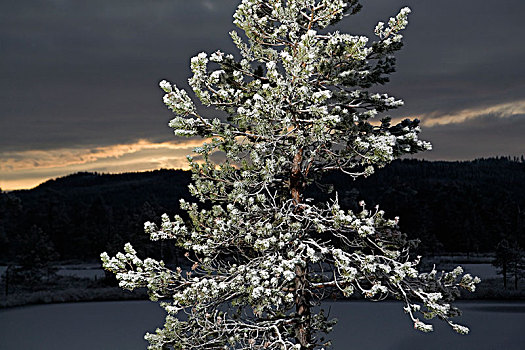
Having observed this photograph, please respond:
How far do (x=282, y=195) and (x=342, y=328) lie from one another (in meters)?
13.9

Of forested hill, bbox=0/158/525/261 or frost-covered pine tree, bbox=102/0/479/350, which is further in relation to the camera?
forested hill, bbox=0/158/525/261

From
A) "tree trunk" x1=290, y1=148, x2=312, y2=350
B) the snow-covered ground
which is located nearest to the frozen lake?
the snow-covered ground

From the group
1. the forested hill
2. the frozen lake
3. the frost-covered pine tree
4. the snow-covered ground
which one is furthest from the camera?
the forested hill

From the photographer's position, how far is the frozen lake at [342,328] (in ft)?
64.1

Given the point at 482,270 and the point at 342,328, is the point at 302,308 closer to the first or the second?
the point at 342,328

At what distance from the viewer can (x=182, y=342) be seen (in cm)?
793

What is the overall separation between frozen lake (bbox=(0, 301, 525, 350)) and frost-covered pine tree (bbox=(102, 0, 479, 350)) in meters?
12.0

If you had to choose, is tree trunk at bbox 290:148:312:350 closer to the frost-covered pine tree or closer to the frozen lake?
the frost-covered pine tree

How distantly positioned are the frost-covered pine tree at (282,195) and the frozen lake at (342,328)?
472 inches

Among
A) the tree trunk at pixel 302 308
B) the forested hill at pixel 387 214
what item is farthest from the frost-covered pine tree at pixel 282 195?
the forested hill at pixel 387 214

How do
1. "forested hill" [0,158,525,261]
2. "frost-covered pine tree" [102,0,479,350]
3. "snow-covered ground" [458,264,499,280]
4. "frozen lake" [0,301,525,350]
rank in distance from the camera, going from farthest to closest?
"forested hill" [0,158,525,261]
"snow-covered ground" [458,264,499,280]
"frozen lake" [0,301,525,350]
"frost-covered pine tree" [102,0,479,350]

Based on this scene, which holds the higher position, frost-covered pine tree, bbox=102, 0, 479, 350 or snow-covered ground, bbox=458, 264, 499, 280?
frost-covered pine tree, bbox=102, 0, 479, 350

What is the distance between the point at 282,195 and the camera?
924 cm

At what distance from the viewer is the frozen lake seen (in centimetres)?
1955
